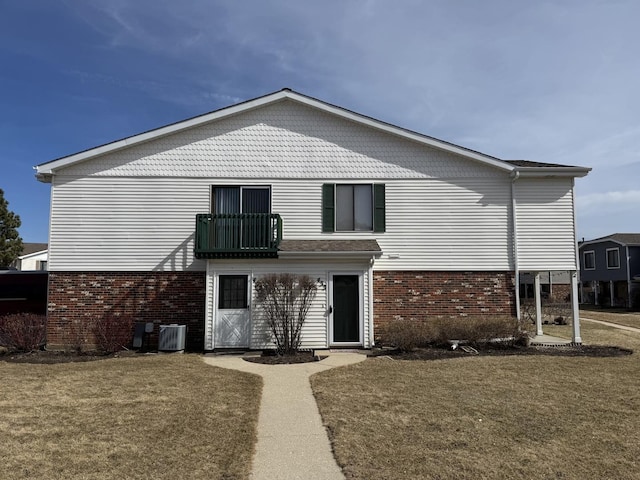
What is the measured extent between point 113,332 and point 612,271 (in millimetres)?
35011

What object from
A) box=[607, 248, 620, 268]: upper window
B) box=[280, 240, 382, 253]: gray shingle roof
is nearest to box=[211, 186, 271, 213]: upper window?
box=[280, 240, 382, 253]: gray shingle roof

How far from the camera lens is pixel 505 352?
38.6 ft

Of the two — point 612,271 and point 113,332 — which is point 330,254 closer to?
point 113,332

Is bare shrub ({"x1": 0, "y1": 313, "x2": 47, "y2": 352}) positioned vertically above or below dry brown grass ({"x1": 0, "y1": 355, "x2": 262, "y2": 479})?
above

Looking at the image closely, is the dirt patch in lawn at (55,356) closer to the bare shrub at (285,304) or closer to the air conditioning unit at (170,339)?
the air conditioning unit at (170,339)

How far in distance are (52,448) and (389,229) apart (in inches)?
403

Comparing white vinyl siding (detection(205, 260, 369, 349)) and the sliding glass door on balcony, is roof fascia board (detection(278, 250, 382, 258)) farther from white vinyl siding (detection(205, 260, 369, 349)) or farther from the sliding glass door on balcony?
the sliding glass door on balcony

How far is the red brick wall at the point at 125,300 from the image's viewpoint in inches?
509

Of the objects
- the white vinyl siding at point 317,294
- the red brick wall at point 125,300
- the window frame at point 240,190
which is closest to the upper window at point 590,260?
the white vinyl siding at point 317,294

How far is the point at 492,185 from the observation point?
1384 centimetres

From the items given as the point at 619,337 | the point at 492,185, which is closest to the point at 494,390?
the point at 492,185

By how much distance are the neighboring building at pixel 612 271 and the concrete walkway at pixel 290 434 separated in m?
31.3

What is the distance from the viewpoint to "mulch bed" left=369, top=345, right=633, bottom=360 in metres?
11.3

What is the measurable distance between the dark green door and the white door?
240 cm
